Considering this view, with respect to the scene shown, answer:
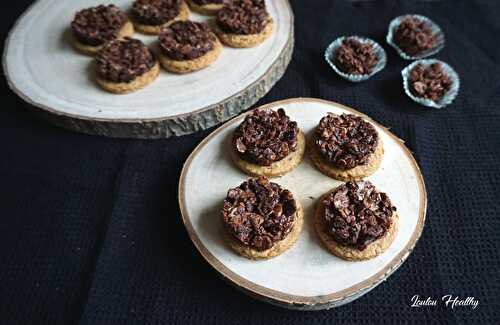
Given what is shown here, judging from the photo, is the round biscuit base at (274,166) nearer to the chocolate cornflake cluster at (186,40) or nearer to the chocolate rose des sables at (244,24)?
the chocolate cornflake cluster at (186,40)

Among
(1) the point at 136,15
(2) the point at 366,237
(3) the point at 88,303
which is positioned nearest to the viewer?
(2) the point at 366,237

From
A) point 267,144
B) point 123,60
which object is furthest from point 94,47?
point 267,144

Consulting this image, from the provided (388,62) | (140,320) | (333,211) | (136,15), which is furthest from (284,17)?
(140,320)

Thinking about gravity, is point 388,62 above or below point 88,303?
above

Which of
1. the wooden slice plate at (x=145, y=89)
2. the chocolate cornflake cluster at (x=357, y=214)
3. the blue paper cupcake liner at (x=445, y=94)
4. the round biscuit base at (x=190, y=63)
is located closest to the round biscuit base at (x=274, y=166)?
the chocolate cornflake cluster at (x=357, y=214)

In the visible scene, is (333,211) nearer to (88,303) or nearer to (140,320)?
(140,320)

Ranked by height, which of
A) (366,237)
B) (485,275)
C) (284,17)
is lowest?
(485,275)

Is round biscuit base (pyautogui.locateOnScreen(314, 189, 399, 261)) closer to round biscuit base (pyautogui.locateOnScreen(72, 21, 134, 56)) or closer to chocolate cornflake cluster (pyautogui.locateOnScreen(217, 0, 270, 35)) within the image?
chocolate cornflake cluster (pyautogui.locateOnScreen(217, 0, 270, 35))
